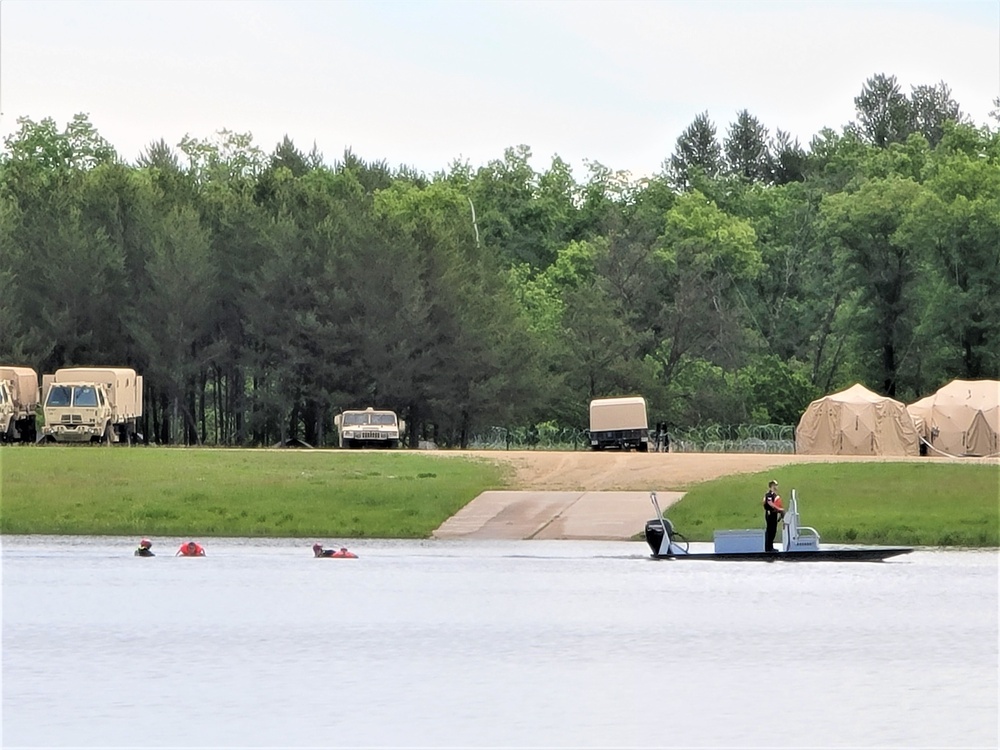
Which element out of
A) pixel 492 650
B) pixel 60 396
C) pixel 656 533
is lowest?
pixel 492 650

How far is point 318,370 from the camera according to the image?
360ft

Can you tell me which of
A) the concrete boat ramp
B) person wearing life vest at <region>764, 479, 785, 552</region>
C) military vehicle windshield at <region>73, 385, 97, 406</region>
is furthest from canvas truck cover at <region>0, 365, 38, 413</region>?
person wearing life vest at <region>764, 479, 785, 552</region>

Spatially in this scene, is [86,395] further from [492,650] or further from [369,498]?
[492,650]

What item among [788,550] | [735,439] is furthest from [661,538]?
[735,439]

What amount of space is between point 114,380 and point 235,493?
2816 centimetres

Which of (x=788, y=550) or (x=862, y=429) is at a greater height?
(x=862, y=429)

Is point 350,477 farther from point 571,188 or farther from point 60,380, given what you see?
point 571,188

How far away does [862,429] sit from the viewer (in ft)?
313

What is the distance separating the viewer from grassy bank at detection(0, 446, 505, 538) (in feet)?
221

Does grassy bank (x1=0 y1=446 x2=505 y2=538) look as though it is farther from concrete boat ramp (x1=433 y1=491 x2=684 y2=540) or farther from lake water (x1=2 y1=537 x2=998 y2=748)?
lake water (x1=2 y1=537 x2=998 y2=748)

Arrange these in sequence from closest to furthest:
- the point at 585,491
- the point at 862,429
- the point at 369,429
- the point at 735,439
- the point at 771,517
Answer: the point at 771,517 < the point at 585,491 < the point at 862,429 < the point at 369,429 < the point at 735,439

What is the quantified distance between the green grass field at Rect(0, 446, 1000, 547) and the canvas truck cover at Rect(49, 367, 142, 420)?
18.0 meters

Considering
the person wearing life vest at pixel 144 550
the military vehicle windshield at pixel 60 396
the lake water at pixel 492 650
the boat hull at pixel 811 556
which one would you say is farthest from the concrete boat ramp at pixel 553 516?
the military vehicle windshield at pixel 60 396

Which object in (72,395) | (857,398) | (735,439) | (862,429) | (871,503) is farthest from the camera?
(735,439)
